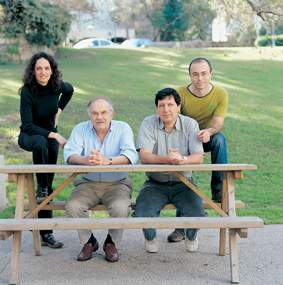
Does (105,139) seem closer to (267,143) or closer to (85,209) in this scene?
(85,209)

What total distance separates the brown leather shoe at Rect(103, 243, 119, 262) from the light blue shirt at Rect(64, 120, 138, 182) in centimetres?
57

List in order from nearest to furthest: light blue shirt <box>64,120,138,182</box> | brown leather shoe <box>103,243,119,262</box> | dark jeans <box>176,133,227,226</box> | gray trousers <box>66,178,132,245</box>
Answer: gray trousers <box>66,178,132,245</box>
brown leather shoe <box>103,243,119,262</box>
light blue shirt <box>64,120,138,182</box>
dark jeans <box>176,133,227,226</box>

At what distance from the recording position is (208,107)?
6.09 m

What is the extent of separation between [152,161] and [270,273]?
134 centimetres

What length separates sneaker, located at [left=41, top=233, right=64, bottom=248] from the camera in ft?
19.9

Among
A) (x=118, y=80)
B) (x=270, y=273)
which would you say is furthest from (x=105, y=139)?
(x=118, y=80)

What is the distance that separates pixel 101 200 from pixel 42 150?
806 millimetres

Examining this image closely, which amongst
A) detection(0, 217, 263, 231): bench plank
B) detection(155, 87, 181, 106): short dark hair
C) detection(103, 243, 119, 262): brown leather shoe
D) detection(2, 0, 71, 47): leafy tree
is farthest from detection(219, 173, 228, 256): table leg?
detection(2, 0, 71, 47): leafy tree

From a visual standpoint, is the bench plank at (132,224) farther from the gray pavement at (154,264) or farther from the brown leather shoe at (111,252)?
the brown leather shoe at (111,252)

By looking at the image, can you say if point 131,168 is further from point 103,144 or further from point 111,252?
point 111,252

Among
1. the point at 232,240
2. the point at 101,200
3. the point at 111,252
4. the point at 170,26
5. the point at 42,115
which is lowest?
the point at 111,252

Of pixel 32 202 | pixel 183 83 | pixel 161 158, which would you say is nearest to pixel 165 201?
pixel 161 158

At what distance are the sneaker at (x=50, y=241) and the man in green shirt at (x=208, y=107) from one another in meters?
1.09

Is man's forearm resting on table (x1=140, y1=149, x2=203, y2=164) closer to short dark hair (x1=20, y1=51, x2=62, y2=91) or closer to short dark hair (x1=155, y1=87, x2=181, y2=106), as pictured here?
short dark hair (x1=155, y1=87, x2=181, y2=106)
